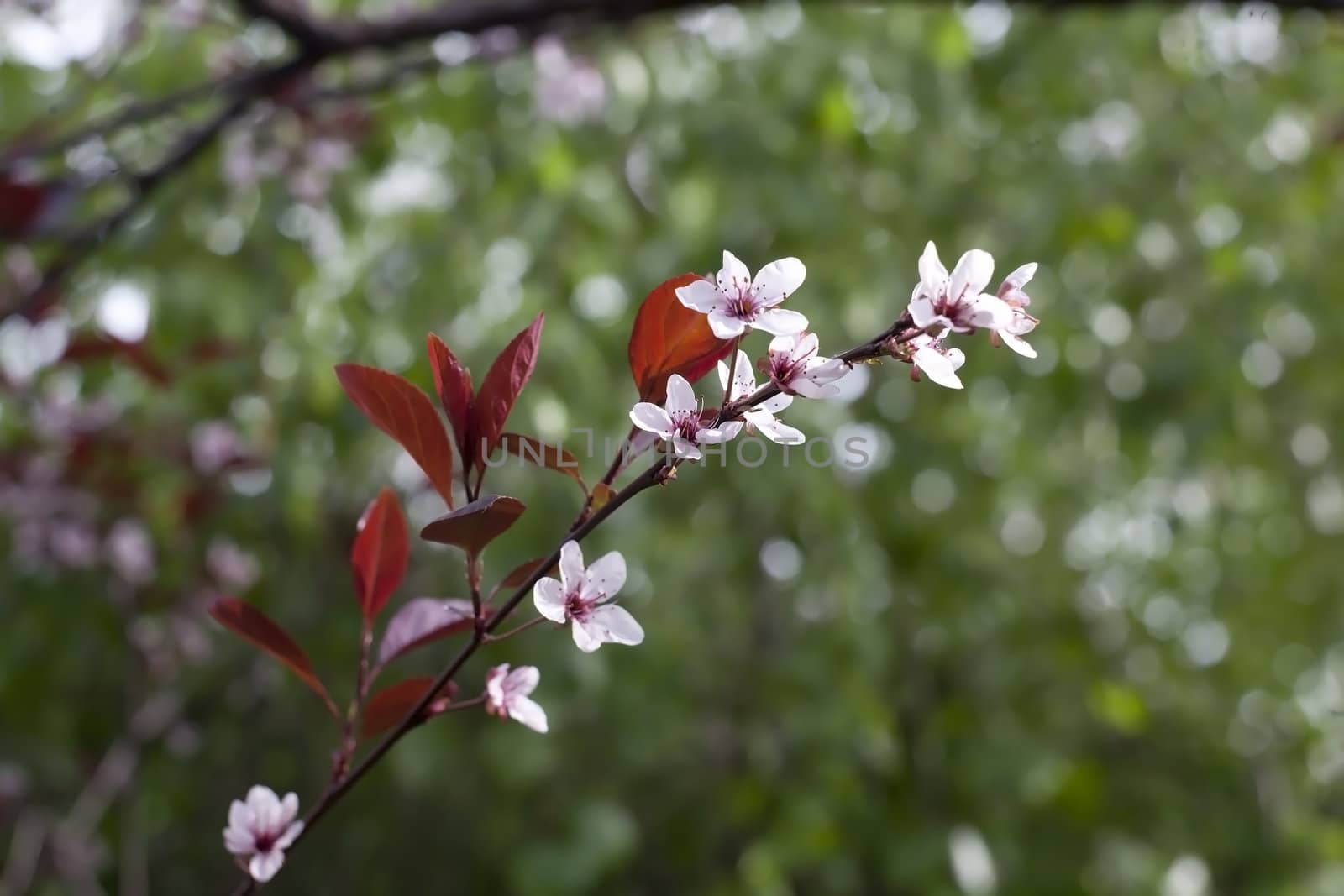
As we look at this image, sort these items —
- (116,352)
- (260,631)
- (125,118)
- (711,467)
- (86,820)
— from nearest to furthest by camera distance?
(260,631), (125,118), (116,352), (86,820), (711,467)

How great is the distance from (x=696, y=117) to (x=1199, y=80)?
0.90m

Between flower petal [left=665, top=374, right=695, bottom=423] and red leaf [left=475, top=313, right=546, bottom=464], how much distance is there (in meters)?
0.07

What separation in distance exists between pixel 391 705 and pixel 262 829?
9 cm

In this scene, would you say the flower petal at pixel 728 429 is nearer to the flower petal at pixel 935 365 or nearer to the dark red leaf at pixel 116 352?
the flower petal at pixel 935 365

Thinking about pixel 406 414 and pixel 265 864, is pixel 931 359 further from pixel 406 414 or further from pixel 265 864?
pixel 265 864

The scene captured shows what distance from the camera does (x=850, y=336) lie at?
1646mm

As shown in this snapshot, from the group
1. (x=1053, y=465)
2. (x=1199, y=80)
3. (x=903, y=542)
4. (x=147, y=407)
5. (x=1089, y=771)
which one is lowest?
(x=1089, y=771)

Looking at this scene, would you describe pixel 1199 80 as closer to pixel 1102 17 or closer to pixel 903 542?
pixel 1102 17

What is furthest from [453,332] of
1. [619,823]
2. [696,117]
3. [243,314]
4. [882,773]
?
[882,773]

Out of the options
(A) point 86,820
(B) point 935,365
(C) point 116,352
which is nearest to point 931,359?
(B) point 935,365

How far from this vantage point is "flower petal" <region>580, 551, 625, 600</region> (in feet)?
1.44

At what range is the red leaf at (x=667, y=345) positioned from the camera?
46cm

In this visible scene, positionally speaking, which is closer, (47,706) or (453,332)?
(453,332)

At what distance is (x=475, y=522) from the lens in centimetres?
42
